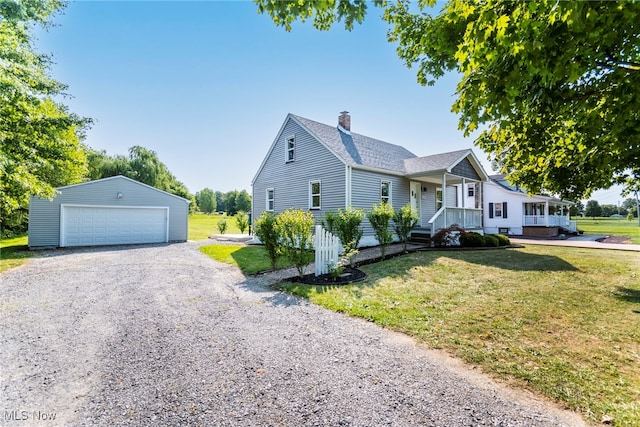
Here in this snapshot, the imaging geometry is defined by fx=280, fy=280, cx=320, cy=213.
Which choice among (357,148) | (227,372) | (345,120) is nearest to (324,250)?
(227,372)

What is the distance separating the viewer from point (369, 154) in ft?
49.5

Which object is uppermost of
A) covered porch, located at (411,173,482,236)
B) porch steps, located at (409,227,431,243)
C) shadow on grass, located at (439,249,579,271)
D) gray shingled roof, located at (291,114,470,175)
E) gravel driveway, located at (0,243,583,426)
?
gray shingled roof, located at (291,114,470,175)

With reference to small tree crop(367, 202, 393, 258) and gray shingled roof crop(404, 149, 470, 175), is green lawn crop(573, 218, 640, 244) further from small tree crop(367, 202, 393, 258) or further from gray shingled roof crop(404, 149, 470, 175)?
small tree crop(367, 202, 393, 258)

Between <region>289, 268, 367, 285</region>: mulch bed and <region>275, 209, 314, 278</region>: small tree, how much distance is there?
0.76 feet

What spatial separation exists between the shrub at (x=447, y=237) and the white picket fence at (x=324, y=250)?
667 cm

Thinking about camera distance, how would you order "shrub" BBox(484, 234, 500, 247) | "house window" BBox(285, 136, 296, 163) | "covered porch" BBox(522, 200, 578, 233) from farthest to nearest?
1. "covered porch" BBox(522, 200, 578, 233)
2. "house window" BBox(285, 136, 296, 163)
3. "shrub" BBox(484, 234, 500, 247)

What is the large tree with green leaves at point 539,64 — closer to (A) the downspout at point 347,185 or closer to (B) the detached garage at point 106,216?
(A) the downspout at point 347,185

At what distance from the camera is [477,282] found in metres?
6.98

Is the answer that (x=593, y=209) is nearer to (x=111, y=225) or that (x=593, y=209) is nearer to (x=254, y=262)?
(x=254, y=262)

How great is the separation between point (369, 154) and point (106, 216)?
15.3m

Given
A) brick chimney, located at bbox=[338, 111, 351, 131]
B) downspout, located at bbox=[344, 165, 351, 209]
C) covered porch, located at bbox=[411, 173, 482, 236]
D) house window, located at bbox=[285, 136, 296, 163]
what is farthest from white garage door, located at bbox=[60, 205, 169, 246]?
Answer: covered porch, located at bbox=[411, 173, 482, 236]

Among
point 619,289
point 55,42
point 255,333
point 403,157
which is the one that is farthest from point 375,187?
point 55,42

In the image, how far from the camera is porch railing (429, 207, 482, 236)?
13651 millimetres

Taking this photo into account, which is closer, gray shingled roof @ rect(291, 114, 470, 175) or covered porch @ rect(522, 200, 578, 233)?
gray shingled roof @ rect(291, 114, 470, 175)
